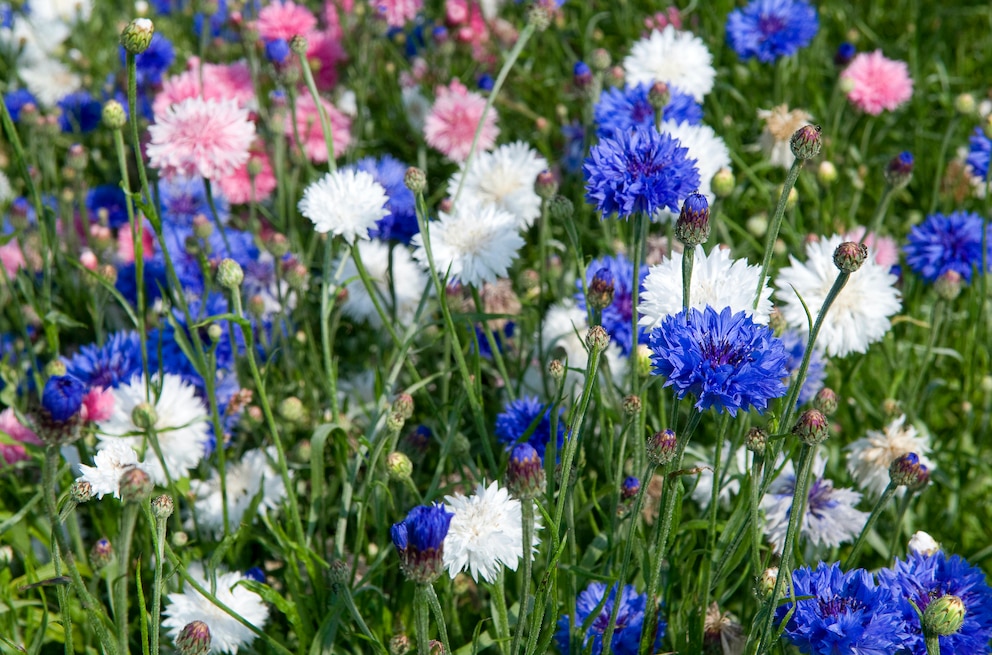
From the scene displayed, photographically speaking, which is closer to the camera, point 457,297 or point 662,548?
point 662,548

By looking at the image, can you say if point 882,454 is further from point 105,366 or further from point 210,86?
point 210,86

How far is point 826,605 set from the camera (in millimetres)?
1235

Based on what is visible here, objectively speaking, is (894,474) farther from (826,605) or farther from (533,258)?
(533,258)

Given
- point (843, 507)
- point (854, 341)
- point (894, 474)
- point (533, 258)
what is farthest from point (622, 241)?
point (894, 474)

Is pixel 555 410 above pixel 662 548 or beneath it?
above

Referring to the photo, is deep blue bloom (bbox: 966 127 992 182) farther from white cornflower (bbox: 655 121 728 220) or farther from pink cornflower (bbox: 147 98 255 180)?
pink cornflower (bbox: 147 98 255 180)

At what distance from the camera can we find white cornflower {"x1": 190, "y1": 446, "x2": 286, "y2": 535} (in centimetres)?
181

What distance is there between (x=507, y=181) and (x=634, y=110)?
0.31 m

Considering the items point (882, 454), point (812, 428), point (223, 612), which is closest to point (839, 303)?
point (882, 454)

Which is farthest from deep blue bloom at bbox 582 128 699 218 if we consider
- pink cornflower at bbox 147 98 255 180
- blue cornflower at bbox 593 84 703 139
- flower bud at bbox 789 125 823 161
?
pink cornflower at bbox 147 98 255 180

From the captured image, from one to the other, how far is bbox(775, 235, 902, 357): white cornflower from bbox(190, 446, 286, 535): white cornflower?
1.01m

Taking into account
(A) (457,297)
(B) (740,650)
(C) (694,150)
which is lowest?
(B) (740,650)

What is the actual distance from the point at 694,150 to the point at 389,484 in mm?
857

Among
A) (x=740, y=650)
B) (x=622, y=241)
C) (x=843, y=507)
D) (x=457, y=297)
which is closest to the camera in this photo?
(x=740, y=650)
